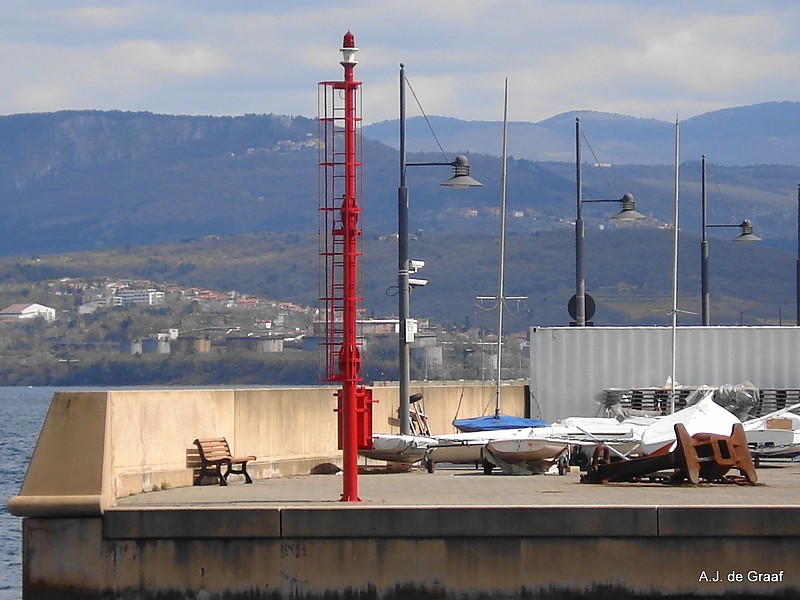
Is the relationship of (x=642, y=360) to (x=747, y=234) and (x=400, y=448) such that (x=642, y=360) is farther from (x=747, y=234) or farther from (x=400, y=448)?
(x=747, y=234)

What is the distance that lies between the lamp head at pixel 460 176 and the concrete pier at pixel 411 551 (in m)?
14.6

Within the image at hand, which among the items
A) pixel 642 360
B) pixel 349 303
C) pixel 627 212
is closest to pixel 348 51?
pixel 349 303

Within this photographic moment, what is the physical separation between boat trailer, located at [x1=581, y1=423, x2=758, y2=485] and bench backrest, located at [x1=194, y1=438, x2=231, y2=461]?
4.68 metres

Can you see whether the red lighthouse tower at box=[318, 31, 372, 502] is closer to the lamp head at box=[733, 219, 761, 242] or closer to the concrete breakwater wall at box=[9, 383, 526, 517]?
the concrete breakwater wall at box=[9, 383, 526, 517]

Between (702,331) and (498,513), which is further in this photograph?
(702,331)

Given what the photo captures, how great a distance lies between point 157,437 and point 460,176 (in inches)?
498

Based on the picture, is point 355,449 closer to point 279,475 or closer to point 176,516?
point 176,516

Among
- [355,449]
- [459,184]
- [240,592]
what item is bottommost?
[240,592]

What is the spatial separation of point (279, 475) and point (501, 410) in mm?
12411

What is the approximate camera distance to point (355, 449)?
18.5 m

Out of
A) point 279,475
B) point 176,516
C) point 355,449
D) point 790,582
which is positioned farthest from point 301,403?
point 790,582

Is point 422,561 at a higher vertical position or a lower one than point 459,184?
lower

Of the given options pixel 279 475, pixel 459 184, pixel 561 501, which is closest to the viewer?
pixel 561 501

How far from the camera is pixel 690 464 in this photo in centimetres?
2073
